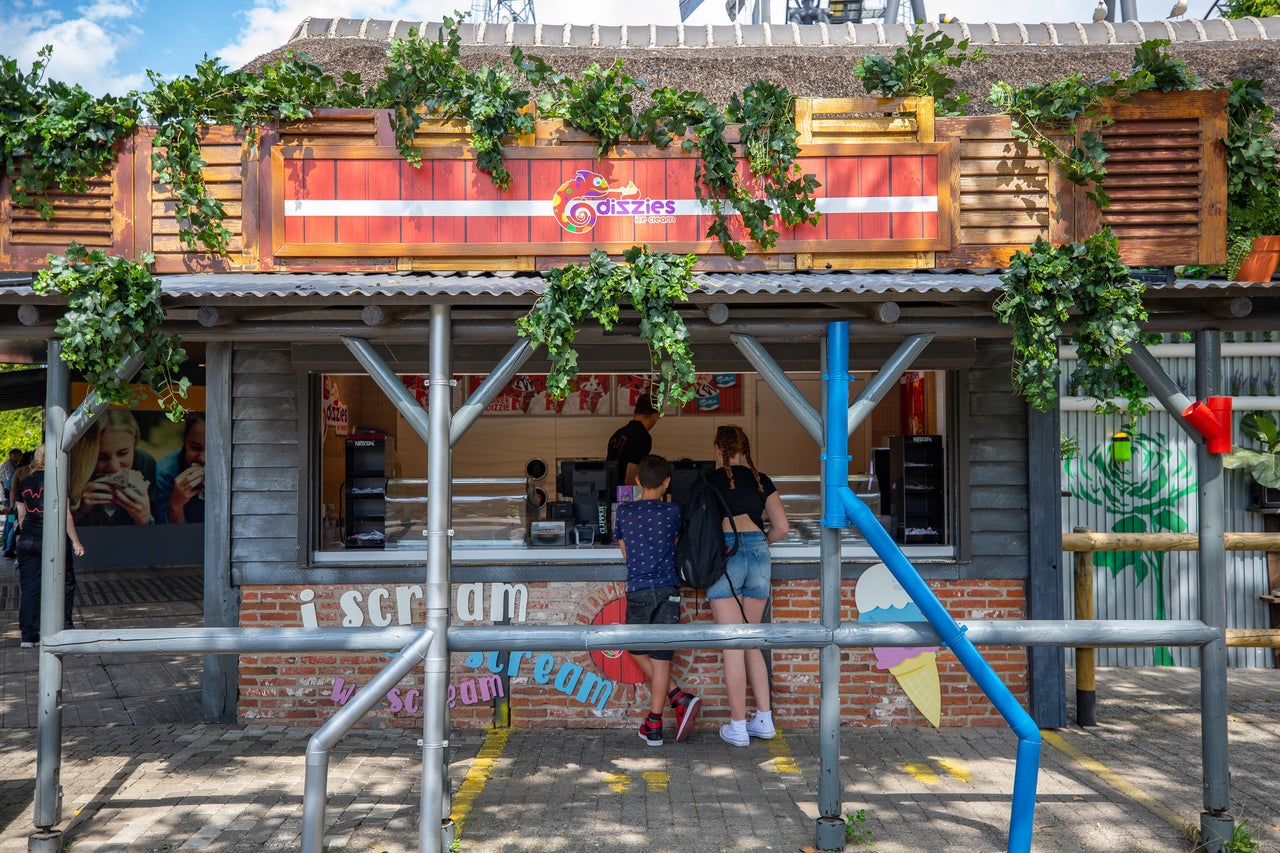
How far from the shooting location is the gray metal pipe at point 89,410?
15.3 ft

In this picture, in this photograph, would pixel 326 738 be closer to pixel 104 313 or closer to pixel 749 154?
pixel 104 313

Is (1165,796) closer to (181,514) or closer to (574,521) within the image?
(574,521)

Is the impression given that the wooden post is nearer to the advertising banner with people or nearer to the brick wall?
the brick wall

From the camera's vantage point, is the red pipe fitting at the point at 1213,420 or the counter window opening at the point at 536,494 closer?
the red pipe fitting at the point at 1213,420

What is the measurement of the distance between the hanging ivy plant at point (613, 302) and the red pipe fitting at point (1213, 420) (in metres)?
2.31

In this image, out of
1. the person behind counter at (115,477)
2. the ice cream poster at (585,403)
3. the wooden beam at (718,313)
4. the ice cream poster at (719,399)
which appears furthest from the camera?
the person behind counter at (115,477)

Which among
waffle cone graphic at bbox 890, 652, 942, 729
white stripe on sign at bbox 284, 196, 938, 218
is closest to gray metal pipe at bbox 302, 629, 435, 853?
white stripe on sign at bbox 284, 196, 938, 218

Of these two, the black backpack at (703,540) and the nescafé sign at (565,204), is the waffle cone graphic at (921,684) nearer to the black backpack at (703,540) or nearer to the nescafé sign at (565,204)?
the black backpack at (703,540)

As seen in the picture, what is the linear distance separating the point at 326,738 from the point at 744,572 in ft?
9.04

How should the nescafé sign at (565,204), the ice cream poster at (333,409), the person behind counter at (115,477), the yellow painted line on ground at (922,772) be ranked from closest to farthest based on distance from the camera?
the yellow painted line on ground at (922,772), the nescafé sign at (565,204), the ice cream poster at (333,409), the person behind counter at (115,477)

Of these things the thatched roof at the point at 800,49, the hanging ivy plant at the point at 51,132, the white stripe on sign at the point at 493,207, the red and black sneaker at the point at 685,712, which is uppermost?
the thatched roof at the point at 800,49

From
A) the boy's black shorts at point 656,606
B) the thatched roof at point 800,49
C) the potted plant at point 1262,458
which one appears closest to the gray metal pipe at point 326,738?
the boy's black shorts at point 656,606

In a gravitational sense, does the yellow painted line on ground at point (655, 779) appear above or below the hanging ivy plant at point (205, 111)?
below

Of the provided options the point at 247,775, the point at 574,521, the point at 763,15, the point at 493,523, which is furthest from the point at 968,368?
the point at 763,15
